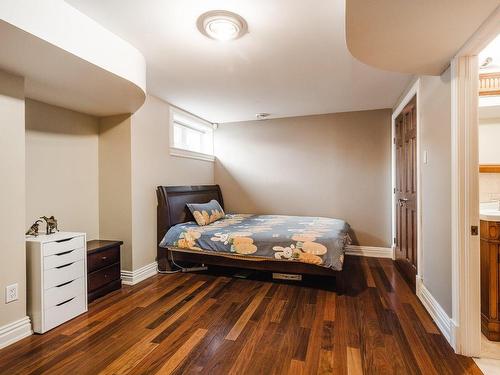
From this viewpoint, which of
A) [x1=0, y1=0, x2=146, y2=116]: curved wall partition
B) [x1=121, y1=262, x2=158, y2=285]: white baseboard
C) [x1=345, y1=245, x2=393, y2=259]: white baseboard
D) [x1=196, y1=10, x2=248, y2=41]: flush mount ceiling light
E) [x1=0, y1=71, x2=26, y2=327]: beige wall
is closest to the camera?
[x1=0, y1=0, x2=146, y2=116]: curved wall partition

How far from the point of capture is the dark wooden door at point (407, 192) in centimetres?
287

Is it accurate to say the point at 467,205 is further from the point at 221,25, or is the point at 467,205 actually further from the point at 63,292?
the point at 63,292

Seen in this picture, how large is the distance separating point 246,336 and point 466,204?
1766 mm

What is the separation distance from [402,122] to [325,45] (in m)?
1.83

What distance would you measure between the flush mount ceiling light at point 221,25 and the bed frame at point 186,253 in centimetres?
206

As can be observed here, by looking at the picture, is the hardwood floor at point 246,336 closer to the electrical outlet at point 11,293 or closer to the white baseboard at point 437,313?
the white baseboard at point 437,313

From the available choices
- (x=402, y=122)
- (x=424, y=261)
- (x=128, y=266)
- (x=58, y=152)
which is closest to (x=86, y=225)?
(x=128, y=266)

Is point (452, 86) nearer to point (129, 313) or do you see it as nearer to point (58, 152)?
point (129, 313)

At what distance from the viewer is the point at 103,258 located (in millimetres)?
2730

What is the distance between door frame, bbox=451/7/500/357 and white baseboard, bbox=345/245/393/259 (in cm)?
238

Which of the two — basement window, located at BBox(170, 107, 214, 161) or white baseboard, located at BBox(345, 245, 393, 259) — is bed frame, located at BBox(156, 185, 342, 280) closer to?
basement window, located at BBox(170, 107, 214, 161)

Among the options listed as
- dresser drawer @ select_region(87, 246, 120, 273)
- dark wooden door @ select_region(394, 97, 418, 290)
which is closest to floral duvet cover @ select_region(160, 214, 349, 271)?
dresser drawer @ select_region(87, 246, 120, 273)

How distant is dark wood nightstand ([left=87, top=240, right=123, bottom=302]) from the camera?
2594 millimetres

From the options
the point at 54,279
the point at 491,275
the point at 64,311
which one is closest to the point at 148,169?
the point at 54,279
